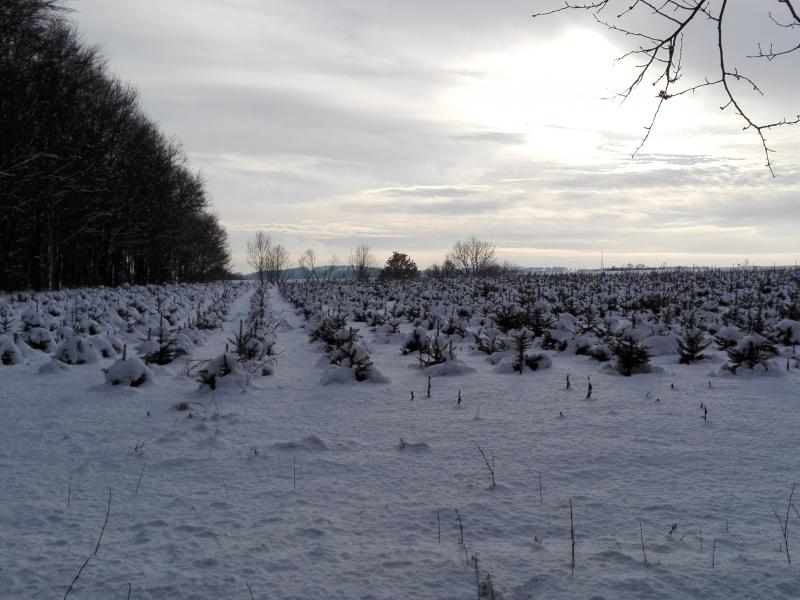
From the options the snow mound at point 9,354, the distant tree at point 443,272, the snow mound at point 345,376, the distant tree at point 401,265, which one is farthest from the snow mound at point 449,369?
the distant tree at point 401,265

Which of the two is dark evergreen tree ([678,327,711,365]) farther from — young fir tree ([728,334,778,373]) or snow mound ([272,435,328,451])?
snow mound ([272,435,328,451])

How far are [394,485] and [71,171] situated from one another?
68.3 ft

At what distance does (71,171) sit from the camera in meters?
19.1

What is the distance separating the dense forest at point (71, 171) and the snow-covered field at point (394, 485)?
13072 millimetres

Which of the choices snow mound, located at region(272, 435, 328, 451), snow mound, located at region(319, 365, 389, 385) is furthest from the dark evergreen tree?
snow mound, located at region(272, 435, 328, 451)

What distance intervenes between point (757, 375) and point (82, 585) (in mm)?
6233

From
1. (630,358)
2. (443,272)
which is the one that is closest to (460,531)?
(630,358)

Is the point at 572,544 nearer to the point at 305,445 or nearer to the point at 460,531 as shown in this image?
the point at 460,531

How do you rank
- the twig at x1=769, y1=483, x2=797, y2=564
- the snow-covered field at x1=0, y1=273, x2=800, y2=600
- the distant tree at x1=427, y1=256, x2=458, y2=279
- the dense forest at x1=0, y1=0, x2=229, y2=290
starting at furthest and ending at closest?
the distant tree at x1=427, y1=256, x2=458, y2=279 → the dense forest at x1=0, y1=0, x2=229, y2=290 → the twig at x1=769, y1=483, x2=797, y2=564 → the snow-covered field at x1=0, y1=273, x2=800, y2=600

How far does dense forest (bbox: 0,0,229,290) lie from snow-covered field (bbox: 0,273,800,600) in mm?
13072

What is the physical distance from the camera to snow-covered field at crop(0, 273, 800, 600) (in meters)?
1.97

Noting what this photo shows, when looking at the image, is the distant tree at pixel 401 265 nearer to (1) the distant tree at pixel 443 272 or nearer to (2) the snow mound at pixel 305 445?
(1) the distant tree at pixel 443 272

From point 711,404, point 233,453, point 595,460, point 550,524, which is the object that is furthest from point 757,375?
point 233,453

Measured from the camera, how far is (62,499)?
2.68 meters
